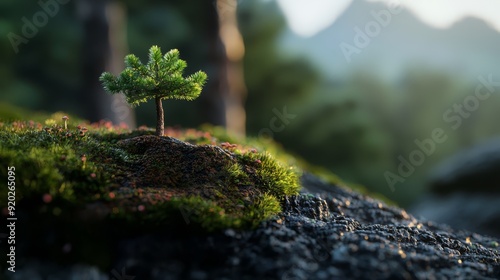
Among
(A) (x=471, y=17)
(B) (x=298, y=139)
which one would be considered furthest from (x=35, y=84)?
(A) (x=471, y=17)

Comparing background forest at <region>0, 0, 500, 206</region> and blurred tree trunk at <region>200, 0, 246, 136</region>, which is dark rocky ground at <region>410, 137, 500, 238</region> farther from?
blurred tree trunk at <region>200, 0, 246, 136</region>

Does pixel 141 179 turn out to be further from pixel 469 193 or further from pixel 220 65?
pixel 469 193

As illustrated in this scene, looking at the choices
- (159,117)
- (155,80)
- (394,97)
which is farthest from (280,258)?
(394,97)

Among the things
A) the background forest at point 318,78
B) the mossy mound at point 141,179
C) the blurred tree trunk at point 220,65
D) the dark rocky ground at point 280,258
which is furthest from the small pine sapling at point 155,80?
the background forest at point 318,78

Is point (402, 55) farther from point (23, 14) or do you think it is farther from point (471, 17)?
point (23, 14)

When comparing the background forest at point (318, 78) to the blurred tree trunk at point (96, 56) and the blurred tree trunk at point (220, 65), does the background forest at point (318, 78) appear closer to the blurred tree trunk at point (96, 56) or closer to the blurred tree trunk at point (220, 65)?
the blurred tree trunk at point (220, 65)

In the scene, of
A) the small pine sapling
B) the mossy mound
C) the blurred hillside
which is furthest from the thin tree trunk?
the blurred hillside
